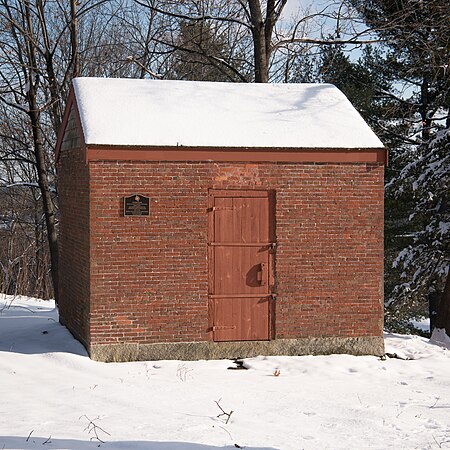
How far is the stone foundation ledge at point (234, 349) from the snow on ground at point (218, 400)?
166mm

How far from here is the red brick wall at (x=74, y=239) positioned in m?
11.2

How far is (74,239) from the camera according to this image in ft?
40.1

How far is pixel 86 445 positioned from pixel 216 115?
620cm

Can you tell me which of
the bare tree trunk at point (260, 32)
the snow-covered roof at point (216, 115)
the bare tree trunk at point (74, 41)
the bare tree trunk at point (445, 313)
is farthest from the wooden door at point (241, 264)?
the bare tree trunk at point (74, 41)

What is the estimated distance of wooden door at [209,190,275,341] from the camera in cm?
1123

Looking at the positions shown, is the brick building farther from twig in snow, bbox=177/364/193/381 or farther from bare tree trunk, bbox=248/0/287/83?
bare tree trunk, bbox=248/0/287/83

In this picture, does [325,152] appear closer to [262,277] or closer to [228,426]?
[262,277]

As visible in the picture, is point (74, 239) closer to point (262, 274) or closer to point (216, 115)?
point (216, 115)

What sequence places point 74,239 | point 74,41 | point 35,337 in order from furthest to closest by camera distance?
point 74,41 < point 35,337 < point 74,239

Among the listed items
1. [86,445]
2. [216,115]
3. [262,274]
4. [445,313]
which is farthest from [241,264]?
[445,313]

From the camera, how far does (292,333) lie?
1145cm

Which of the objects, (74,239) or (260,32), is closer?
(74,239)

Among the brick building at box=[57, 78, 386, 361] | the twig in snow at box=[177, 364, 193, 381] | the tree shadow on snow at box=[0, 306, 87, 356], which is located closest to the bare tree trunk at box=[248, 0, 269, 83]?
the brick building at box=[57, 78, 386, 361]

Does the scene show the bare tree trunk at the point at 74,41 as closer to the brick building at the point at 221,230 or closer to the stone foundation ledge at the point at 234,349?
the brick building at the point at 221,230
